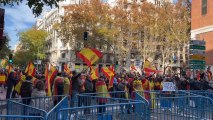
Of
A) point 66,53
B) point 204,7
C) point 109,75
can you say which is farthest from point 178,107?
point 66,53

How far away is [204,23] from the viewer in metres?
41.8

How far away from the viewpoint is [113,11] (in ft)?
174

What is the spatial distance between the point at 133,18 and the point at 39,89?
42371mm

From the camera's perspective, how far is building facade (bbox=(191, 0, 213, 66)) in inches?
1594

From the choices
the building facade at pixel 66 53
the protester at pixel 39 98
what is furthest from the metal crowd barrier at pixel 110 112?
the building facade at pixel 66 53

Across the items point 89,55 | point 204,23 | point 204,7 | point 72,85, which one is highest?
point 204,7

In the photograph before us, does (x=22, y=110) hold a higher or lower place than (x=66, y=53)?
lower

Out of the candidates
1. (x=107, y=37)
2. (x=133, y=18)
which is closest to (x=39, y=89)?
(x=133, y=18)

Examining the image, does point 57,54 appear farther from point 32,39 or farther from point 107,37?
point 107,37

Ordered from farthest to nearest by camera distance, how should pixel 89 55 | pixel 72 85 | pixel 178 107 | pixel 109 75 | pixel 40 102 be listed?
pixel 109 75 < pixel 72 85 < pixel 89 55 < pixel 40 102 < pixel 178 107

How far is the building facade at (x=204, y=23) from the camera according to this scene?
1594 inches

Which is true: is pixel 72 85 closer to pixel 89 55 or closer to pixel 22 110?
pixel 89 55

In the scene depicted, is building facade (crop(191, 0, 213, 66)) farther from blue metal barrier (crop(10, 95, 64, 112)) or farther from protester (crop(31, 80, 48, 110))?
blue metal barrier (crop(10, 95, 64, 112))

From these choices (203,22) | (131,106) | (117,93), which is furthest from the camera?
(203,22)
